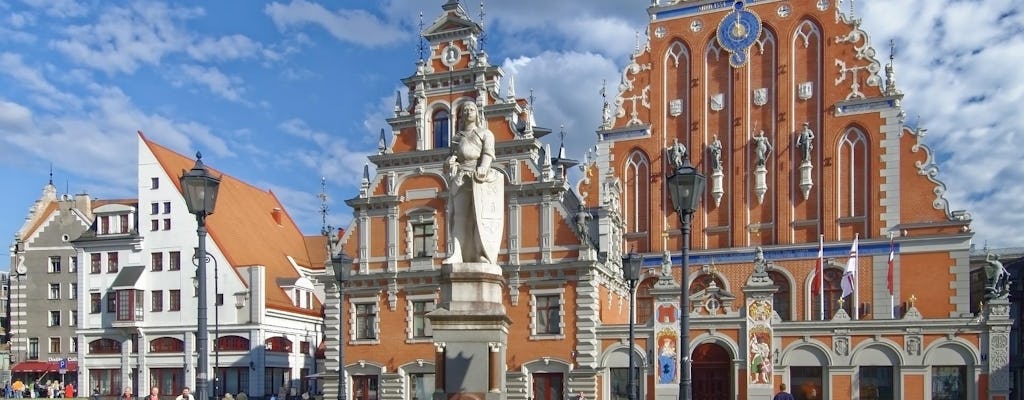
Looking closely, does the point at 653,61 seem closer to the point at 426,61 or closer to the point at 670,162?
the point at 670,162

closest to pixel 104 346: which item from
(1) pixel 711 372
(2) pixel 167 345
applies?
(2) pixel 167 345

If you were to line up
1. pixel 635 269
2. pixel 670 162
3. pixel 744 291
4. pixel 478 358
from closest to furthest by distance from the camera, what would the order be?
pixel 478 358 < pixel 635 269 < pixel 744 291 < pixel 670 162

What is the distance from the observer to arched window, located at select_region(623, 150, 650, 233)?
34.9 metres

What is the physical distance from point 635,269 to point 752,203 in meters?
12.8

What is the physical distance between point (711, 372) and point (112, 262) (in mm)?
29342

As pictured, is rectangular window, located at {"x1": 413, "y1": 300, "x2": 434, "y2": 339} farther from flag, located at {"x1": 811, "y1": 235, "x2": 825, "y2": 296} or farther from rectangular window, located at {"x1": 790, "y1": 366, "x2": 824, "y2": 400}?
flag, located at {"x1": 811, "y1": 235, "x2": 825, "y2": 296}

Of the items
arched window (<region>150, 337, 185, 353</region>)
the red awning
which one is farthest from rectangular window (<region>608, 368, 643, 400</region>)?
the red awning

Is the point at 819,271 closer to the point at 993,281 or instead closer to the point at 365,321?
the point at 993,281

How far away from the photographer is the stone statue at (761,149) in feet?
109

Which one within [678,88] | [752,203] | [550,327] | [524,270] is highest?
[678,88]

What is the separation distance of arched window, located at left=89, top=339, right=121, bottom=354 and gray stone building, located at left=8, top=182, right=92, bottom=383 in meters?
2.41

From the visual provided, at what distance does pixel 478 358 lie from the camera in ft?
36.0

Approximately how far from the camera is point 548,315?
106 ft

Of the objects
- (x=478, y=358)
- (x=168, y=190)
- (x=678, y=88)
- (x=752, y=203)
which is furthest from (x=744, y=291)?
(x=168, y=190)
